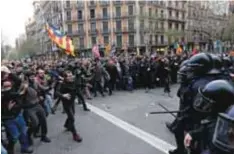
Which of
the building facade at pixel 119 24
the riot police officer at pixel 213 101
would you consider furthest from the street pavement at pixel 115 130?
the building facade at pixel 119 24

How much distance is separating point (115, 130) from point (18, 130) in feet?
7.35

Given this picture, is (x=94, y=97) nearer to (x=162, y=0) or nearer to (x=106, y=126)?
(x=106, y=126)

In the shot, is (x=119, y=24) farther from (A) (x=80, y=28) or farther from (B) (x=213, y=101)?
(B) (x=213, y=101)

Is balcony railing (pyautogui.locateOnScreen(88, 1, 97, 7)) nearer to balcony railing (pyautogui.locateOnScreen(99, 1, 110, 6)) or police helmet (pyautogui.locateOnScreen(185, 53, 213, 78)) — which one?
balcony railing (pyautogui.locateOnScreen(99, 1, 110, 6))

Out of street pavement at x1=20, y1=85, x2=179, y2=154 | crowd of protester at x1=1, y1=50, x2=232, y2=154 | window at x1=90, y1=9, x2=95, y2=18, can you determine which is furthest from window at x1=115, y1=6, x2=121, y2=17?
street pavement at x1=20, y1=85, x2=179, y2=154

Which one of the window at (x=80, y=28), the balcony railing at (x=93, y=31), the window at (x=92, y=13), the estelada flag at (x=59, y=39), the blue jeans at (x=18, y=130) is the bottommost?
the blue jeans at (x=18, y=130)

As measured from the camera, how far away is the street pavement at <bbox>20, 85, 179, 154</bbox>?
649 cm

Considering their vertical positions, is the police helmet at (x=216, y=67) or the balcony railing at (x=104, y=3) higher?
the balcony railing at (x=104, y=3)

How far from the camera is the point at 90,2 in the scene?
60000 millimetres

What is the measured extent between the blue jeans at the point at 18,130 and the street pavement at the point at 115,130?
12.5 inches

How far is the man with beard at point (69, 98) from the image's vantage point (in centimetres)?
711

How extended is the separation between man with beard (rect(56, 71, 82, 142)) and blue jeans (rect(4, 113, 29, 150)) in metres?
0.92

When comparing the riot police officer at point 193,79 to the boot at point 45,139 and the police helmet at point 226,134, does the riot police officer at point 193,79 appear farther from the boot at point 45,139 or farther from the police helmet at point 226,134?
the boot at point 45,139

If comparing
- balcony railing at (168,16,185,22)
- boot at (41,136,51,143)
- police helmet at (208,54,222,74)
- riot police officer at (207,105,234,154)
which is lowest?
boot at (41,136,51,143)
